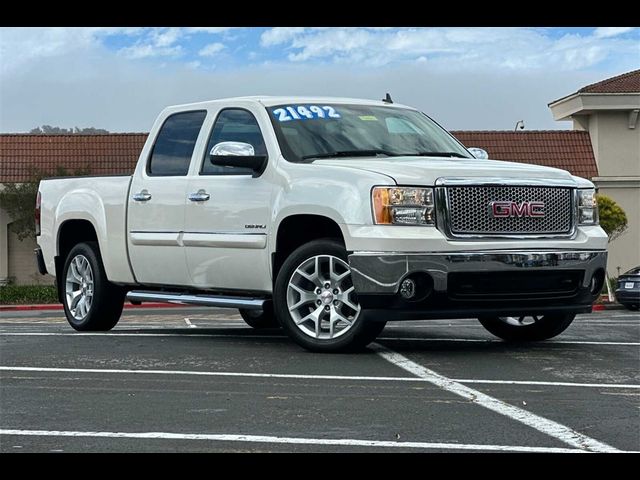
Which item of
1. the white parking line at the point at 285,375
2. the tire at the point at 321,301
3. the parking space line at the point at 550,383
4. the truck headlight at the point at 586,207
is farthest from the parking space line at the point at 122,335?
the parking space line at the point at 550,383

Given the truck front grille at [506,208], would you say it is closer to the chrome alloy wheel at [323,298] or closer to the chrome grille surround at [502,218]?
the chrome grille surround at [502,218]

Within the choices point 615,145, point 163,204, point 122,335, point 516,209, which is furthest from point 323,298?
point 615,145

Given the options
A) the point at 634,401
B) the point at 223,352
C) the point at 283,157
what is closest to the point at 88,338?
the point at 223,352

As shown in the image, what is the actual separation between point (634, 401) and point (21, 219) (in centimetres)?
3260

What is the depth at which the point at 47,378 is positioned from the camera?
26.8 ft

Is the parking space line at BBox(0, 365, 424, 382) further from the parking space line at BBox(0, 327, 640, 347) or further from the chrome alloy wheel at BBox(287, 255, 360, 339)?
the parking space line at BBox(0, 327, 640, 347)

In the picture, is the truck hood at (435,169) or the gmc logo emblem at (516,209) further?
the gmc logo emblem at (516,209)

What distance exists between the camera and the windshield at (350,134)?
32.2 feet

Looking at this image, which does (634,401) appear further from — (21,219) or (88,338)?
(21,219)

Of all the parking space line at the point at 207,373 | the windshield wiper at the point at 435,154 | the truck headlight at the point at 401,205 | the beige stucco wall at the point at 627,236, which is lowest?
the beige stucco wall at the point at 627,236

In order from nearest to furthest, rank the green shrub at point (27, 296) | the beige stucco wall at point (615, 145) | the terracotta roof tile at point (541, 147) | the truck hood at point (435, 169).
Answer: the truck hood at point (435, 169) → the green shrub at point (27, 296) → the terracotta roof tile at point (541, 147) → the beige stucco wall at point (615, 145)

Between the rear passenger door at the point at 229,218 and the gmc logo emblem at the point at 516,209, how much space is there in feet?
5.94

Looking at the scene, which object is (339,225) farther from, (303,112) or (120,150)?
(120,150)
